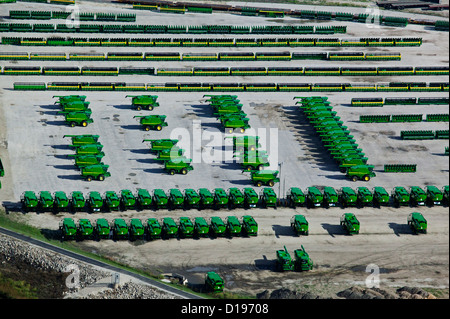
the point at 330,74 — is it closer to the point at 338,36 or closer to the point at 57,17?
the point at 338,36

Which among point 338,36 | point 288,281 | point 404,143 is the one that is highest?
point 338,36

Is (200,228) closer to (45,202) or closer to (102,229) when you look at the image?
(102,229)

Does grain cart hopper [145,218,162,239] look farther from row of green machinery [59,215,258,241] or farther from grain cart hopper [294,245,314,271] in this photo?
grain cart hopper [294,245,314,271]

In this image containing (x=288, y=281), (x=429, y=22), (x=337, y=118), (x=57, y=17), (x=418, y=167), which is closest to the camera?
(x=288, y=281)

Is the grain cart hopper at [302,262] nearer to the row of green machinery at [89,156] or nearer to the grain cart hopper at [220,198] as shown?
the grain cart hopper at [220,198]

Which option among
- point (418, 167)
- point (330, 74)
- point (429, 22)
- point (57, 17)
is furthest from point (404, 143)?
point (57, 17)

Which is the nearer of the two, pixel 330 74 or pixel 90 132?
pixel 90 132

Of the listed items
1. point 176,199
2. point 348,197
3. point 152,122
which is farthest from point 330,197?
point 152,122
